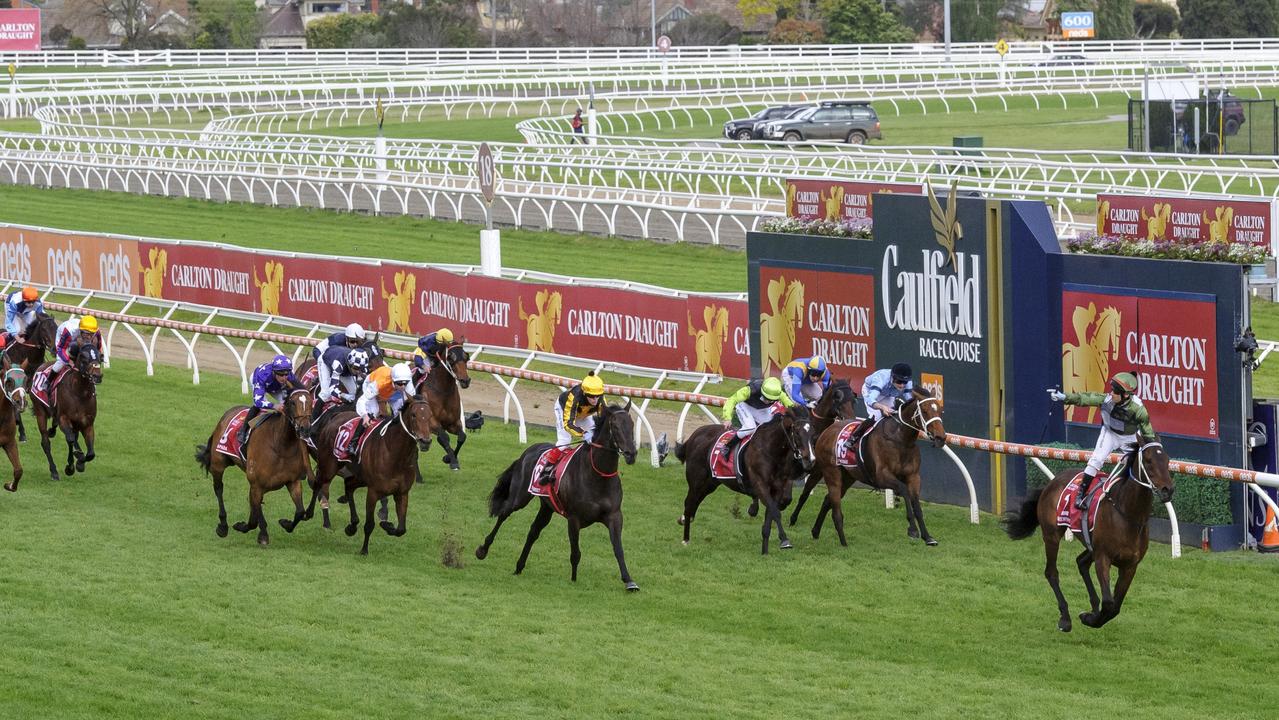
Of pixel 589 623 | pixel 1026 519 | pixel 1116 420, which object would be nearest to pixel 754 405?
pixel 1026 519

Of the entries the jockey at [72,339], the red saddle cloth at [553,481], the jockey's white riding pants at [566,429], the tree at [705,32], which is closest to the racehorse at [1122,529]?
the jockey's white riding pants at [566,429]

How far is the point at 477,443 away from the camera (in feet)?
58.4

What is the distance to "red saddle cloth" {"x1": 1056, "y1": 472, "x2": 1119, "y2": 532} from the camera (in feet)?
35.2

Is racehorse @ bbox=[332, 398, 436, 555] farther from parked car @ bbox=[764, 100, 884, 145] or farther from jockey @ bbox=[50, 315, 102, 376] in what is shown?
parked car @ bbox=[764, 100, 884, 145]

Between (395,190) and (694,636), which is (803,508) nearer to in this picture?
(694,636)

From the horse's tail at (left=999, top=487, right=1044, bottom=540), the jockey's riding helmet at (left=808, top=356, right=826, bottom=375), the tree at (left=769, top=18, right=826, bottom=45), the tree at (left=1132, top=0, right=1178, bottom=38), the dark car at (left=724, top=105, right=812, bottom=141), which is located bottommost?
the horse's tail at (left=999, top=487, right=1044, bottom=540)

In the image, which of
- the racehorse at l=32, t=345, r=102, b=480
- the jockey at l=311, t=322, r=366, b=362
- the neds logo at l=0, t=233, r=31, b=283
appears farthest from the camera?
the neds logo at l=0, t=233, r=31, b=283

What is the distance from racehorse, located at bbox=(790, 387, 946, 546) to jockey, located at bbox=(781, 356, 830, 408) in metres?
0.43

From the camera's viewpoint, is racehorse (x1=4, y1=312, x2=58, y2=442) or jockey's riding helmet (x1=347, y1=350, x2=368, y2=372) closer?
jockey's riding helmet (x1=347, y1=350, x2=368, y2=372)

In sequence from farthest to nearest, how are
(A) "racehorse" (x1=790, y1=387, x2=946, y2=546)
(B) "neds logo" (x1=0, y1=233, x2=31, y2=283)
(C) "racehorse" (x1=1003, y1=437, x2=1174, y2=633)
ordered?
1. (B) "neds logo" (x1=0, y1=233, x2=31, y2=283)
2. (A) "racehorse" (x1=790, y1=387, x2=946, y2=546)
3. (C) "racehorse" (x1=1003, y1=437, x2=1174, y2=633)

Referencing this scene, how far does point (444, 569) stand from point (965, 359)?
15.9ft

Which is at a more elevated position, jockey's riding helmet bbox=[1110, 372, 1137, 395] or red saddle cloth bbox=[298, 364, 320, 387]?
jockey's riding helmet bbox=[1110, 372, 1137, 395]

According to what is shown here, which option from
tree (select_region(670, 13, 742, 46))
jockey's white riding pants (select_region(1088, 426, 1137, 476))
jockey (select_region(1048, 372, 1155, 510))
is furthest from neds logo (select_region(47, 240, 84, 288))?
tree (select_region(670, 13, 742, 46))

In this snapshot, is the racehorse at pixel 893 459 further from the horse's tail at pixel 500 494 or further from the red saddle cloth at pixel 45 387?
the red saddle cloth at pixel 45 387
